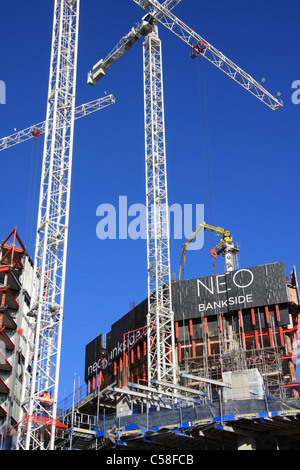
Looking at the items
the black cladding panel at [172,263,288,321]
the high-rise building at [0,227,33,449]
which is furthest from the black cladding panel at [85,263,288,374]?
the high-rise building at [0,227,33,449]

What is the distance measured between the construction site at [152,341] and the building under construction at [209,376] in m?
0.17

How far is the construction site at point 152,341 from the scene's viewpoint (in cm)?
6088

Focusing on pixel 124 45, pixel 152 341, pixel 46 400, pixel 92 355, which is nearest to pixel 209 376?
pixel 152 341

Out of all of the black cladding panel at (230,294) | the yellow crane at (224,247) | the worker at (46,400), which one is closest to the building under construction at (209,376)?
the black cladding panel at (230,294)

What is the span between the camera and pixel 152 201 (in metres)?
101

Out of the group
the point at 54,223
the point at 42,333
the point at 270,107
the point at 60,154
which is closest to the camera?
the point at 42,333

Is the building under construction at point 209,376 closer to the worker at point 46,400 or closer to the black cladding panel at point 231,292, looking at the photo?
Answer: the black cladding panel at point 231,292

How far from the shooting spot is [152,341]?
301 ft

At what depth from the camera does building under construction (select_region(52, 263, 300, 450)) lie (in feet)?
196

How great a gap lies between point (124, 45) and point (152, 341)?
52550 mm

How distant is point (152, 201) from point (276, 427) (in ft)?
159

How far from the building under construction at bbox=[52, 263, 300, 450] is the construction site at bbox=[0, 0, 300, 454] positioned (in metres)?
0.17
